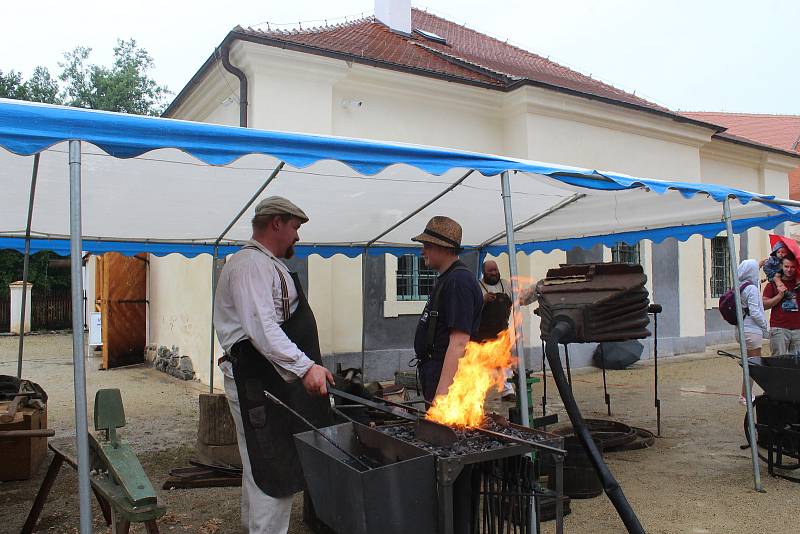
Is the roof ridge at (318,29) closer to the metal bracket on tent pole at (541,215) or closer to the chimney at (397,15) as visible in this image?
the chimney at (397,15)

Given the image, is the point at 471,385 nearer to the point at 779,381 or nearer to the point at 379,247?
the point at 779,381

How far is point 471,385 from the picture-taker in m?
3.04

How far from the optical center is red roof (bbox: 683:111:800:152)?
2306cm

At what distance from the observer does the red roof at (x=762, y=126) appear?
75.7 ft

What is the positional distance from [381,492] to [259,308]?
1.08 metres

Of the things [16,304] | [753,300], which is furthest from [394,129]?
[16,304]

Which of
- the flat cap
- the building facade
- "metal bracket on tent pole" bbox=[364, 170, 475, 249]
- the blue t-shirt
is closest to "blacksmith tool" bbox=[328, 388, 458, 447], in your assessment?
the blue t-shirt

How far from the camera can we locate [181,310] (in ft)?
34.7

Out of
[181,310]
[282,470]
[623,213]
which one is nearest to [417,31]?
[181,310]

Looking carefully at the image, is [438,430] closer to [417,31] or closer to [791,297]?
[791,297]

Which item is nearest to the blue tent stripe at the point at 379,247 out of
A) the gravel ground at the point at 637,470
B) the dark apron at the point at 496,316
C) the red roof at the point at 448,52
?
the dark apron at the point at 496,316

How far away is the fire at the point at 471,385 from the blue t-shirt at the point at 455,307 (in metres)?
0.15

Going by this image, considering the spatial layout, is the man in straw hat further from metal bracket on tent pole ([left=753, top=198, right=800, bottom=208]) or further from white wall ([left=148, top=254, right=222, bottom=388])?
white wall ([left=148, top=254, right=222, bottom=388])

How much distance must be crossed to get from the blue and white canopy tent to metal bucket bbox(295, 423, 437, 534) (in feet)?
3.50
